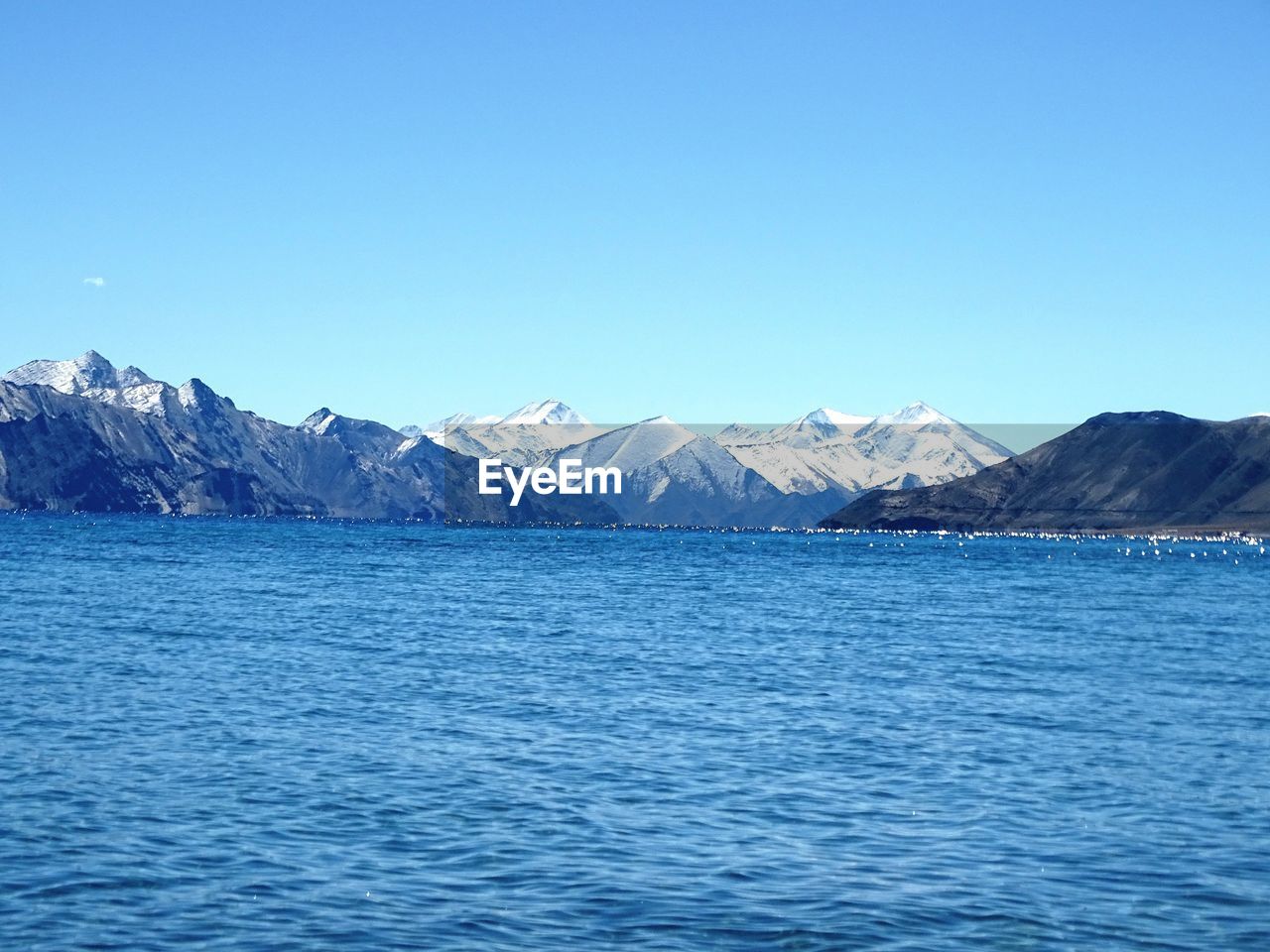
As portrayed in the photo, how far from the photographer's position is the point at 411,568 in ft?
525

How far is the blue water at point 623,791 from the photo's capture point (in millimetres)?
20828

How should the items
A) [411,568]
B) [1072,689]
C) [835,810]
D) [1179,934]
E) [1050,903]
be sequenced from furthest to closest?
[411,568]
[1072,689]
[835,810]
[1050,903]
[1179,934]

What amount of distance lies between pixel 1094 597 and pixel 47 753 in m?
102

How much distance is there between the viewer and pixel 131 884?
22094 millimetres

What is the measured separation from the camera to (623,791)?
29.8 metres

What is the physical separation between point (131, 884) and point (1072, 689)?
37401 millimetres

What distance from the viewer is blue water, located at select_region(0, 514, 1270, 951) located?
2083 cm

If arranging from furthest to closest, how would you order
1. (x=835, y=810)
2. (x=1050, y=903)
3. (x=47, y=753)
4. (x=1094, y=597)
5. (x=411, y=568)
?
(x=411, y=568), (x=1094, y=597), (x=47, y=753), (x=835, y=810), (x=1050, y=903)

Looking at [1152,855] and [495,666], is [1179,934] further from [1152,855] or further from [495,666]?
[495,666]

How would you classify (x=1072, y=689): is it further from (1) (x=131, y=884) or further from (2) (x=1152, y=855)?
(1) (x=131, y=884)

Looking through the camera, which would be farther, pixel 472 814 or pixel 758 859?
pixel 472 814

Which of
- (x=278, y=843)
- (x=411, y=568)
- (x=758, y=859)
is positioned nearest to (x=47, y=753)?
(x=278, y=843)

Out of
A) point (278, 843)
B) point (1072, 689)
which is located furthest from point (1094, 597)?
point (278, 843)

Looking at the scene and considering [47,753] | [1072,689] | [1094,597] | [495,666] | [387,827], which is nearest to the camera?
[387,827]
